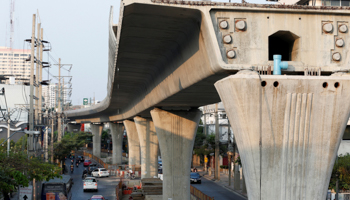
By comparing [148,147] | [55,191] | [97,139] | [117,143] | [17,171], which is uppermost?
[17,171]

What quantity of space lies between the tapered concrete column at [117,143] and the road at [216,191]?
95.1 feet

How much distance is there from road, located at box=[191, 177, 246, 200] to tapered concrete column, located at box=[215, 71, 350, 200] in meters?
24.4

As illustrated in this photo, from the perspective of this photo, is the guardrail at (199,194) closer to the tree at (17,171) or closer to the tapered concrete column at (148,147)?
the tree at (17,171)

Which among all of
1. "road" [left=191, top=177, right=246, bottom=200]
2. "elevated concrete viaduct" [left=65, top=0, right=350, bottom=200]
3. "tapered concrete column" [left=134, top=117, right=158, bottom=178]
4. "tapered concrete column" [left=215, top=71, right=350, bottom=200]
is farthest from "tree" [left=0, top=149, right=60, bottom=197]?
"tapered concrete column" [left=134, top=117, right=158, bottom=178]

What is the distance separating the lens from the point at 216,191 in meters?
40.7

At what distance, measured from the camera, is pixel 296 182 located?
40.2 feet

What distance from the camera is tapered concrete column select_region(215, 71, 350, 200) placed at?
39.6 ft

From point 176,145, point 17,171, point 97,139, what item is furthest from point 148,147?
point 97,139

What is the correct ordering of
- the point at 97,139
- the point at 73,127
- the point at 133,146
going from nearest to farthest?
the point at 133,146 < the point at 97,139 < the point at 73,127

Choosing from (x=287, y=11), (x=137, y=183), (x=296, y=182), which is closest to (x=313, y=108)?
(x=296, y=182)

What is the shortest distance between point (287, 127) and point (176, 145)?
17771 mm

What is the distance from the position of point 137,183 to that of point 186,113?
20241mm

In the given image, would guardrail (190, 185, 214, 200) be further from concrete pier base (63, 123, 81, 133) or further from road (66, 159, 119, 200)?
concrete pier base (63, 123, 81, 133)

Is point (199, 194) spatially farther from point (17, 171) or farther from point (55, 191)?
point (17, 171)
